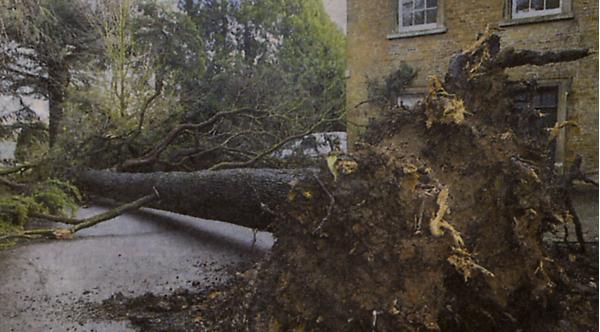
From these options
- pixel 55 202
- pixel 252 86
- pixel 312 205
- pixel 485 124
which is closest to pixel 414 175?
pixel 312 205

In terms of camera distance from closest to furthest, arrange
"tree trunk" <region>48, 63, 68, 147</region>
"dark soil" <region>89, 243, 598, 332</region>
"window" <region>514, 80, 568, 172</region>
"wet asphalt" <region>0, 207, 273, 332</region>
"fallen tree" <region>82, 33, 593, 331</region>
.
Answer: "fallen tree" <region>82, 33, 593, 331</region> → "dark soil" <region>89, 243, 598, 332</region> → "window" <region>514, 80, 568, 172</region> → "wet asphalt" <region>0, 207, 273, 332</region> → "tree trunk" <region>48, 63, 68, 147</region>

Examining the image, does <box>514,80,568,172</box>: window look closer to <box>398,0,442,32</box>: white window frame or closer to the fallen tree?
the fallen tree

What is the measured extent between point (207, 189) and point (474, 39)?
0.94 m

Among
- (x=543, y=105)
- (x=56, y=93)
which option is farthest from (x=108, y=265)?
(x=543, y=105)

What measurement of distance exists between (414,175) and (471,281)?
226 millimetres

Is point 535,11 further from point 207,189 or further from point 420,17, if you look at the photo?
point 207,189

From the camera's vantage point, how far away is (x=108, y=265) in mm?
1198

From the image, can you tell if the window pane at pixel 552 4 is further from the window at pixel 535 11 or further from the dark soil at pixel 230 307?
the dark soil at pixel 230 307

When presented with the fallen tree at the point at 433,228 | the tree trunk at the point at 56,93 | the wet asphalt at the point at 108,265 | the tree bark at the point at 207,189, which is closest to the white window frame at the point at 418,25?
the fallen tree at the point at 433,228

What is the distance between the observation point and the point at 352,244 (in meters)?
0.66

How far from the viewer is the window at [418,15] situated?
1.00 meters

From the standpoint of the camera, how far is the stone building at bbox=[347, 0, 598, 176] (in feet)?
2.82

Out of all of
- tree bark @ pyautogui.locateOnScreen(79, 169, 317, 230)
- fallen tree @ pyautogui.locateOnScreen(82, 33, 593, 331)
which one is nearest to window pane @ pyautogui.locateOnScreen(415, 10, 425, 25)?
fallen tree @ pyautogui.locateOnScreen(82, 33, 593, 331)

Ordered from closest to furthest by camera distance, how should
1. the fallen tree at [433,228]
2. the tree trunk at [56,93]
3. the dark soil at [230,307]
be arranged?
the fallen tree at [433,228], the dark soil at [230,307], the tree trunk at [56,93]
